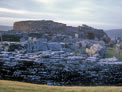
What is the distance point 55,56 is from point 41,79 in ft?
5.32

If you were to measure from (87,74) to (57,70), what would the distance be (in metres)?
1.71

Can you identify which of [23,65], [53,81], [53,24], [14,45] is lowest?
[53,81]

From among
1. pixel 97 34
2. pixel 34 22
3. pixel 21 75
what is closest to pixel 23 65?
pixel 21 75

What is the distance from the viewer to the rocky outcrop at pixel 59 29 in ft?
118

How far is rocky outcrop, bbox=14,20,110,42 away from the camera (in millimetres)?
35938

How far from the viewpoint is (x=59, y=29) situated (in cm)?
3762

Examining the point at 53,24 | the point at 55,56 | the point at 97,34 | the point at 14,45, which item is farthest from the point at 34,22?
the point at 55,56

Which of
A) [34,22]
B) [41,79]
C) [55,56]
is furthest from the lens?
[34,22]

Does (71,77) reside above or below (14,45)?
below

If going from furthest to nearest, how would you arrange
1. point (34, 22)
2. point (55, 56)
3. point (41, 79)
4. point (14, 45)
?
1. point (34, 22)
2. point (14, 45)
3. point (55, 56)
4. point (41, 79)

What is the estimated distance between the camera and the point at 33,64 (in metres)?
10.2

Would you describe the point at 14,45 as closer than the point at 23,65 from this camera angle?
No

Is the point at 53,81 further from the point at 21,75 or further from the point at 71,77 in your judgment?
the point at 21,75

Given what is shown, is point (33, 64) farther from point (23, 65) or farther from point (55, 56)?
point (55, 56)
